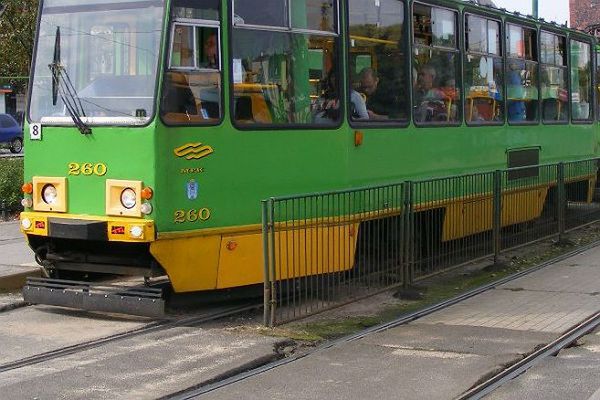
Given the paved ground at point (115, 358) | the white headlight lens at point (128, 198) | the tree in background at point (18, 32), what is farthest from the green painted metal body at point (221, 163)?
the tree in background at point (18, 32)

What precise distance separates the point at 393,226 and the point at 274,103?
6.57 ft

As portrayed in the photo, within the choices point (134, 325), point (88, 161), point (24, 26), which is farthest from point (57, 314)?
point (24, 26)

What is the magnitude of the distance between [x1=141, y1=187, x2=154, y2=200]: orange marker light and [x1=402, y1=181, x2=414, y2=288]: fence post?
3059mm

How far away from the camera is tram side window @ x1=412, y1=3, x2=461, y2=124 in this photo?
11195 millimetres

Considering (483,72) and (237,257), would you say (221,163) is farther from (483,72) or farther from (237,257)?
(483,72)

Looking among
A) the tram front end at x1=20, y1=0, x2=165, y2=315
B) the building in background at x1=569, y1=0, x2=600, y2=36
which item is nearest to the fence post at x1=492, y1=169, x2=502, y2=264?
the tram front end at x1=20, y1=0, x2=165, y2=315

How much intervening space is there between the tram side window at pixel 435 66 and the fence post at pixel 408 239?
1.33 m

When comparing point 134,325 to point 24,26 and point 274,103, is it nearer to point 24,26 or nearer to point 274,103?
point 274,103

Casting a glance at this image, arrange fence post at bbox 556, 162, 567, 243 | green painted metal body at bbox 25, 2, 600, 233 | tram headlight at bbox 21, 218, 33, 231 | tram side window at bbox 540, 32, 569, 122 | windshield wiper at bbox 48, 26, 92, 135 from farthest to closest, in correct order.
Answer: tram side window at bbox 540, 32, 569, 122
fence post at bbox 556, 162, 567, 243
tram headlight at bbox 21, 218, 33, 231
windshield wiper at bbox 48, 26, 92, 135
green painted metal body at bbox 25, 2, 600, 233

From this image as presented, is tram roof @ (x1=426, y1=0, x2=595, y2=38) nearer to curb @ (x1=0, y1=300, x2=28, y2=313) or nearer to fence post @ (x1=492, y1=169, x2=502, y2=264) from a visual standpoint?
fence post @ (x1=492, y1=169, x2=502, y2=264)

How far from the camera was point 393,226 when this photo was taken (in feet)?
32.9

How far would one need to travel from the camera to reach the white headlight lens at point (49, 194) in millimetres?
8719

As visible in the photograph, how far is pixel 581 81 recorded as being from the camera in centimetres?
1677

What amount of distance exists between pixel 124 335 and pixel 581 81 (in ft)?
37.1
